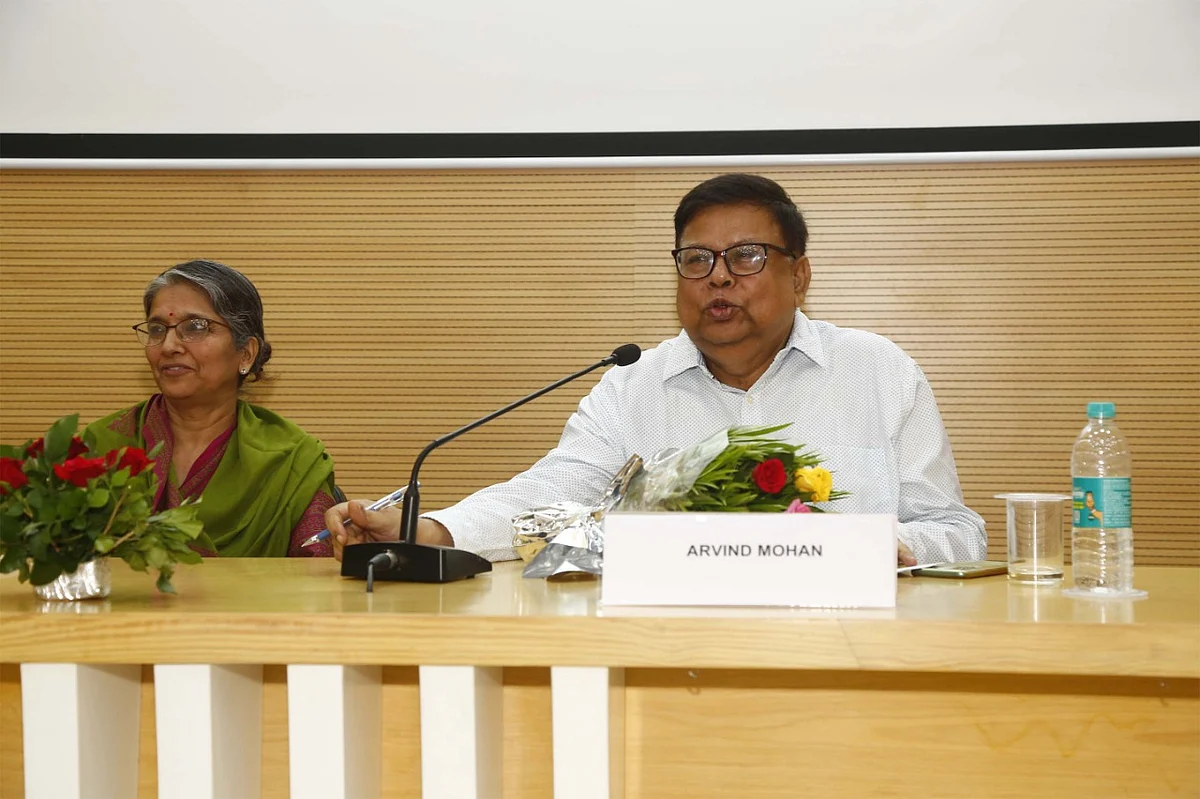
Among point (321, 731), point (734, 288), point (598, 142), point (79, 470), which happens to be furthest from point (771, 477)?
point (598, 142)

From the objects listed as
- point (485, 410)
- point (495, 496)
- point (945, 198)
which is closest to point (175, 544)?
point (495, 496)

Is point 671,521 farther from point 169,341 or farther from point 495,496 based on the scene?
point 169,341

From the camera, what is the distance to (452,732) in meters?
1.15

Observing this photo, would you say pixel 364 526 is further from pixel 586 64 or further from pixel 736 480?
pixel 586 64

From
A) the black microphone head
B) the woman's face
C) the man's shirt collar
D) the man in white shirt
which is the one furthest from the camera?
the woman's face

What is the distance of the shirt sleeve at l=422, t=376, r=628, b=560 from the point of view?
1.86 m

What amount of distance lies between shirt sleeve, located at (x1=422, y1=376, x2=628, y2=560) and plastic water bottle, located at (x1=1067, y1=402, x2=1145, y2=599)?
2.92 feet

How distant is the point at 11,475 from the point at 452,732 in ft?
1.92

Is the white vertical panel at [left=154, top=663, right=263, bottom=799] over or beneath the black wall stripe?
beneath

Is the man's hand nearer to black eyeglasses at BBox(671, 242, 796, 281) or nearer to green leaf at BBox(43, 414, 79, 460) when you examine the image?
green leaf at BBox(43, 414, 79, 460)

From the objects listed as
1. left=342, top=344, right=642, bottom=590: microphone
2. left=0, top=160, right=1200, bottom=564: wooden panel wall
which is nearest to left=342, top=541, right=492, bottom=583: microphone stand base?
left=342, top=344, right=642, bottom=590: microphone

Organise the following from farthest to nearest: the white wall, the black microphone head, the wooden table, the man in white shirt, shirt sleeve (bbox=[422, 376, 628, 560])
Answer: the white wall
the man in white shirt
shirt sleeve (bbox=[422, 376, 628, 560])
the black microphone head
the wooden table

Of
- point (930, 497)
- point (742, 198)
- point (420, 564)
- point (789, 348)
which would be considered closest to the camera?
point (420, 564)

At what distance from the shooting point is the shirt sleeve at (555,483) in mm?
1861
